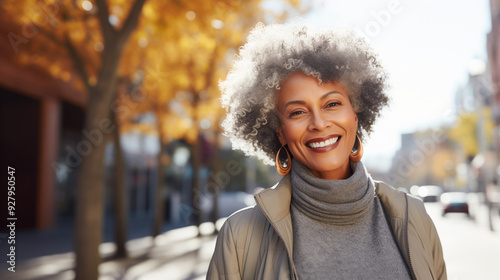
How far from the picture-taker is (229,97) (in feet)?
8.40

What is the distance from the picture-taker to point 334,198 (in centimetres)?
210

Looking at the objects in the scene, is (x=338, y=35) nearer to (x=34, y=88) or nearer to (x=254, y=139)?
(x=254, y=139)

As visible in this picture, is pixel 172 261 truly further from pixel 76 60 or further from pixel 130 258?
pixel 76 60

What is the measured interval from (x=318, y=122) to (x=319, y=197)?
346 millimetres

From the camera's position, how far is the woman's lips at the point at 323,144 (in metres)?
2.13

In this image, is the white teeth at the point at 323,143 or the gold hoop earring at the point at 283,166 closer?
the white teeth at the point at 323,143

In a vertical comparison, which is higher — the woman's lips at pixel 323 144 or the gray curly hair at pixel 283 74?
the gray curly hair at pixel 283 74

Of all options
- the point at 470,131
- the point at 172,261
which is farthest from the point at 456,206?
the point at 172,261

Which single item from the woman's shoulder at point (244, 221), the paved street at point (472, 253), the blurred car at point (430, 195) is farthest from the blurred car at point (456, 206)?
the woman's shoulder at point (244, 221)

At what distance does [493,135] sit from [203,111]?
30.5 m

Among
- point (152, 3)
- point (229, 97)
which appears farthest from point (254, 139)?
point (152, 3)

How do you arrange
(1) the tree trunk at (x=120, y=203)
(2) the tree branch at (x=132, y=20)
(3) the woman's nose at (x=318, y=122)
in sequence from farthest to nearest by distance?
(1) the tree trunk at (x=120, y=203) < (2) the tree branch at (x=132, y=20) < (3) the woman's nose at (x=318, y=122)

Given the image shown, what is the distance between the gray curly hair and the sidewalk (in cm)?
633

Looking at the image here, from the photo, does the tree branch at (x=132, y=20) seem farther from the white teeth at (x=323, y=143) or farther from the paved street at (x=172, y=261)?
the white teeth at (x=323, y=143)
